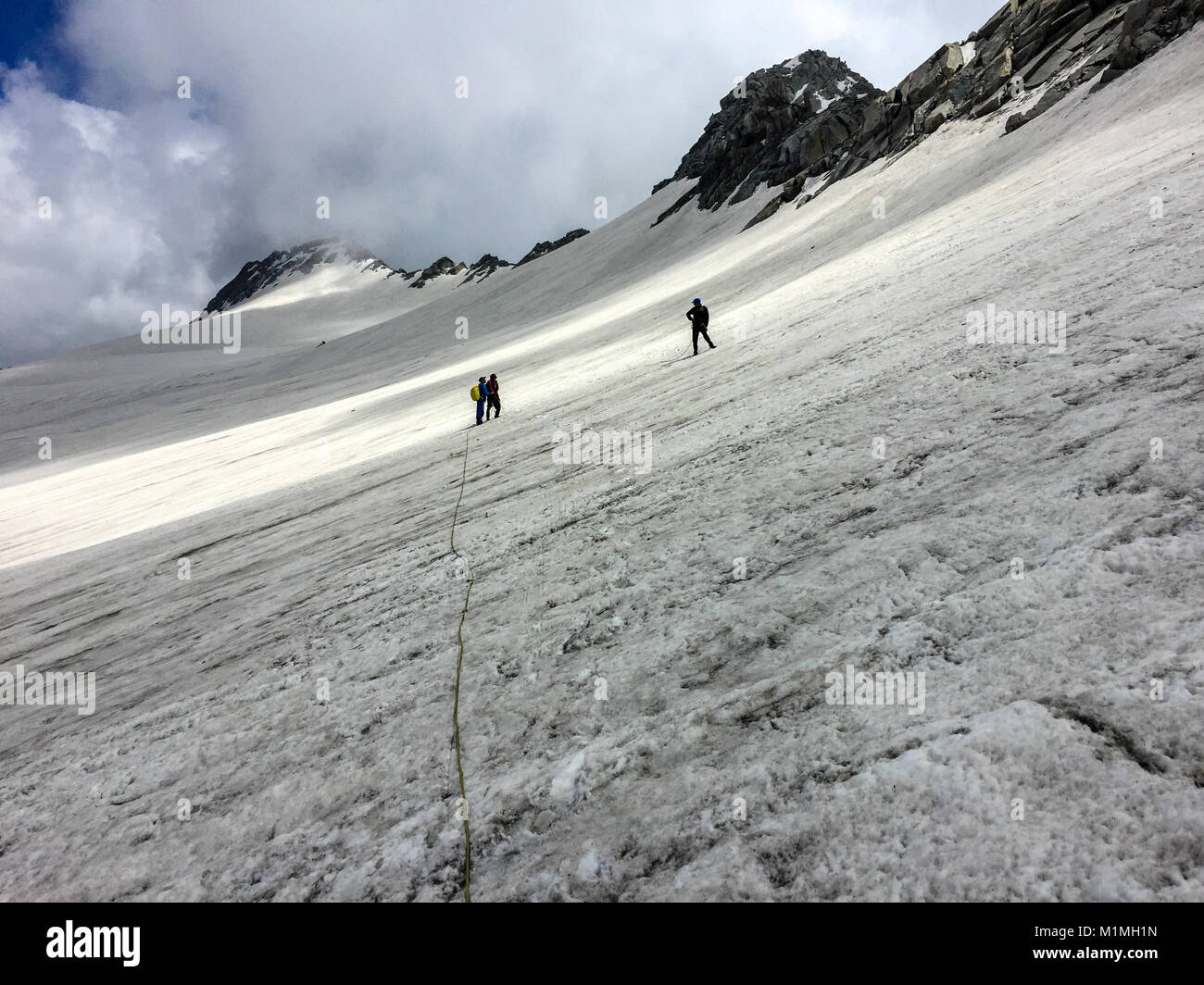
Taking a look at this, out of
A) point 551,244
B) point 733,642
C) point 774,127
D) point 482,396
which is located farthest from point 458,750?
point 551,244

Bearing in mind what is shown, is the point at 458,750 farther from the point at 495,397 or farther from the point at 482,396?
the point at 482,396

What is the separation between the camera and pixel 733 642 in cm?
499

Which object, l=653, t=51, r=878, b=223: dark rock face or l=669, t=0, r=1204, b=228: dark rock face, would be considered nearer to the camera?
l=669, t=0, r=1204, b=228: dark rock face

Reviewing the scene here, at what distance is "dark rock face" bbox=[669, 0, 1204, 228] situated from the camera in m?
28.5

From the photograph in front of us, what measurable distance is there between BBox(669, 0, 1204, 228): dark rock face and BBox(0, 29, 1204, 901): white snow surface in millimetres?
23018

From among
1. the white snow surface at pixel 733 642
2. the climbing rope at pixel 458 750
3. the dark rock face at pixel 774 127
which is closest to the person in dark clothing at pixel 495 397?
the white snow surface at pixel 733 642

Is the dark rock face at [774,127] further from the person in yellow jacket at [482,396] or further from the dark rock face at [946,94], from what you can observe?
the person in yellow jacket at [482,396]

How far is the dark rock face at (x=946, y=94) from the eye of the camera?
28.5 m

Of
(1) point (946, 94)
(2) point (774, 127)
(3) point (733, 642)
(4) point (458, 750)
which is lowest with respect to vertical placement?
(4) point (458, 750)

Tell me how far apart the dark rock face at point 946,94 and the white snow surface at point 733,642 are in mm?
23018

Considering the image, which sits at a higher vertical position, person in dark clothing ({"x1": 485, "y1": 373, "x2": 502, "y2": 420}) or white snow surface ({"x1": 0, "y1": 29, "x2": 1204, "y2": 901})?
person in dark clothing ({"x1": 485, "y1": 373, "x2": 502, "y2": 420})

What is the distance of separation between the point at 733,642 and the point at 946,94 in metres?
55.3

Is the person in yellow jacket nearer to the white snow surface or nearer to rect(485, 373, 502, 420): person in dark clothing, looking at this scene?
rect(485, 373, 502, 420): person in dark clothing

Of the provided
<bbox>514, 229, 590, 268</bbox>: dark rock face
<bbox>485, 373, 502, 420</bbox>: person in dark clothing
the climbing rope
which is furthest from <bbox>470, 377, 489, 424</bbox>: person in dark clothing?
<bbox>514, 229, 590, 268</bbox>: dark rock face
